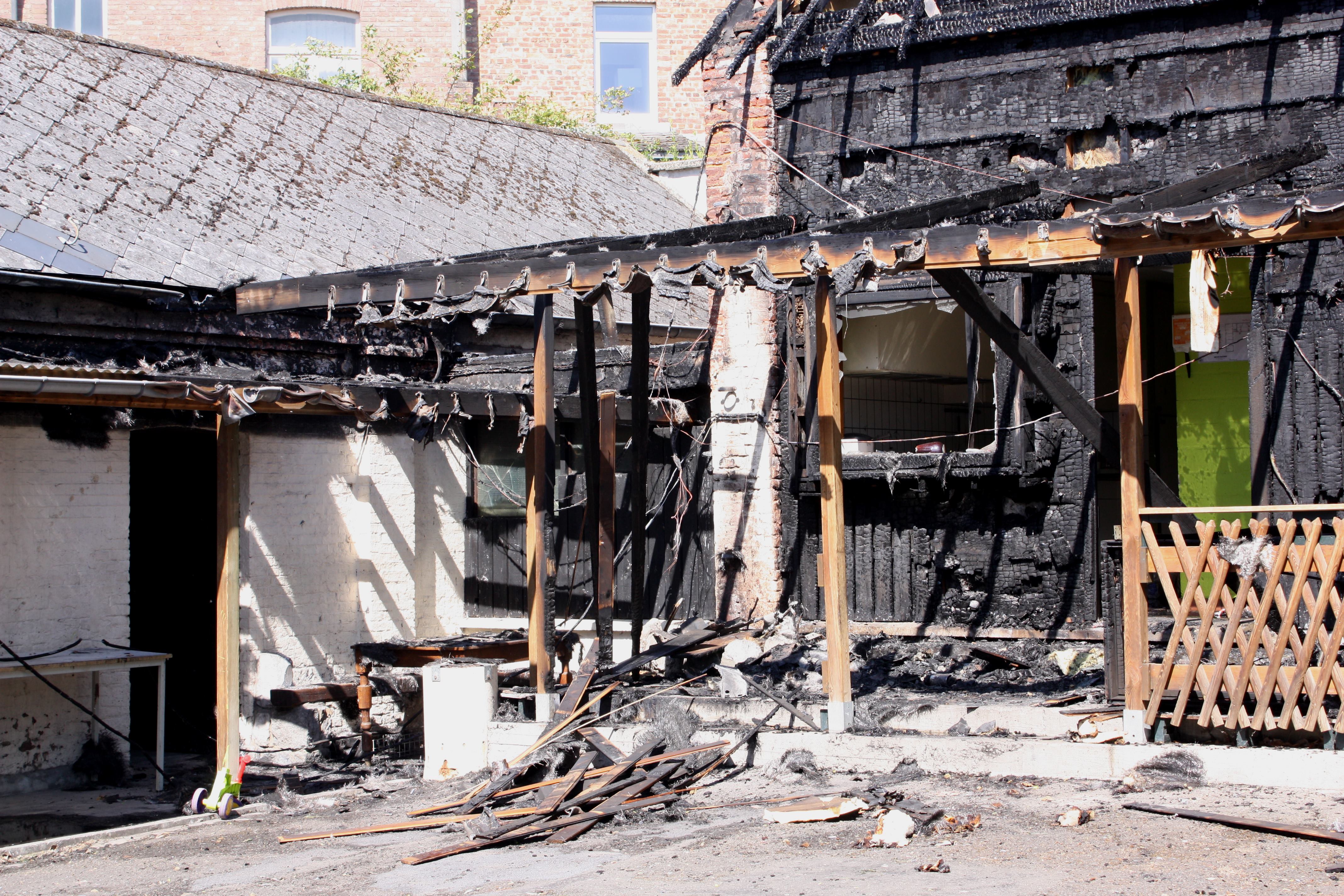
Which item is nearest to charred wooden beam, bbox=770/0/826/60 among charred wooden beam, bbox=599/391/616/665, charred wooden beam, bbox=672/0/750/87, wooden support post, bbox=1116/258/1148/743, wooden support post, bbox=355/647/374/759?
charred wooden beam, bbox=672/0/750/87

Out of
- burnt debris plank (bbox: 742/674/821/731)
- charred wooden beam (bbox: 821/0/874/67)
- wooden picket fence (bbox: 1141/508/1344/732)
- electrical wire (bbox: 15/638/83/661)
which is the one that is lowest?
burnt debris plank (bbox: 742/674/821/731)

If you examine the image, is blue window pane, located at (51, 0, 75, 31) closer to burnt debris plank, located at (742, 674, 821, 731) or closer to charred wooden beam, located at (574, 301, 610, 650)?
charred wooden beam, located at (574, 301, 610, 650)

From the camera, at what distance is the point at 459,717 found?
915 centimetres

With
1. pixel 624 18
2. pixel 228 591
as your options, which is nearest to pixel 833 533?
pixel 228 591

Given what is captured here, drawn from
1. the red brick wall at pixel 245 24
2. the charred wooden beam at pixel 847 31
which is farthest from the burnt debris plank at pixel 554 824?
the red brick wall at pixel 245 24

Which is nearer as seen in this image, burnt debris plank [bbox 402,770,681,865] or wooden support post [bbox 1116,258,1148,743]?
burnt debris plank [bbox 402,770,681,865]

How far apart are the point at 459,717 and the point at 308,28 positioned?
18140 mm

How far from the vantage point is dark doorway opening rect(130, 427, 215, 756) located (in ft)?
38.8

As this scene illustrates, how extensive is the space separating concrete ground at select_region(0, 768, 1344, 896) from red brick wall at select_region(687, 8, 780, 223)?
214 inches

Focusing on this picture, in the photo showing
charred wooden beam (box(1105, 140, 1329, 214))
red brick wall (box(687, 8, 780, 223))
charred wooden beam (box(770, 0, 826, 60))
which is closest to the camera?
charred wooden beam (box(1105, 140, 1329, 214))

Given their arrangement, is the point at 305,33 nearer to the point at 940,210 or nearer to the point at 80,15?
the point at 80,15

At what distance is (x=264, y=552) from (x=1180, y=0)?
27.6 feet

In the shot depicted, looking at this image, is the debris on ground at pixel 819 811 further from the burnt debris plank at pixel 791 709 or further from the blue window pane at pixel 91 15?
the blue window pane at pixel 91 15

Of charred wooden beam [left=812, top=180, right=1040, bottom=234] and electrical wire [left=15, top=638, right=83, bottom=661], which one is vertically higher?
charred wooden beam [left=812, top=180, right=1040, bottom=234]
